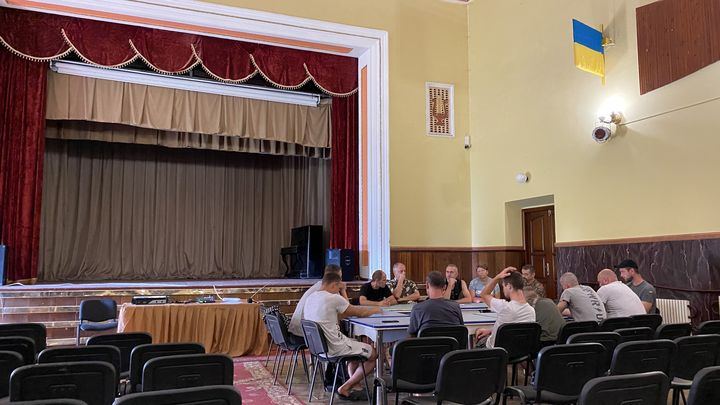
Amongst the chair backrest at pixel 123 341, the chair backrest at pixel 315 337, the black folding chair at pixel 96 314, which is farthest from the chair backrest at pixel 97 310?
the chair backrest at pixel 315 337

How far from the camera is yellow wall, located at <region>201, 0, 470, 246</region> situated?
9.44 meters

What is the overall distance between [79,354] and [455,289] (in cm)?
480

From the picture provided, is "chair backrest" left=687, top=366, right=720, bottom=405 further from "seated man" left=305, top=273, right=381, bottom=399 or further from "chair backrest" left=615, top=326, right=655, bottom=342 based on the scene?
"seated man" left=305, top=273, right=381, bottom=399

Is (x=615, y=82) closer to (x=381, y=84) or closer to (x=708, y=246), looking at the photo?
(x=708, y=246)

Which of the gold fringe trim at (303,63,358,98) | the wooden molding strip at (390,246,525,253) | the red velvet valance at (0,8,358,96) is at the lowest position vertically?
the wooden molding strip at (390,246,525,253)

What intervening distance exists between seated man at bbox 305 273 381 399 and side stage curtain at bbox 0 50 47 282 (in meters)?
6.06

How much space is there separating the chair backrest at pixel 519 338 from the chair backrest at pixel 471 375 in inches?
36.9

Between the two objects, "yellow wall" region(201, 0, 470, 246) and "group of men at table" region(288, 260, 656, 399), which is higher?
"yellow wall" region(201, 0, 470, 246)

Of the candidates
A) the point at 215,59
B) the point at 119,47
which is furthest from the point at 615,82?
the point at 119,47

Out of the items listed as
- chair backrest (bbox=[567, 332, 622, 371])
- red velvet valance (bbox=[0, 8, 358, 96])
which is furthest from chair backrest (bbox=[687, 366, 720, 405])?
red velvet valance (bbox=[0, 8, 358, 96])

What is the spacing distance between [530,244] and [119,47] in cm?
720

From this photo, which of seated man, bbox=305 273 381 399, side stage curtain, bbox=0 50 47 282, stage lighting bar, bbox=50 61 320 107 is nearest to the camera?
seated man, bbox=305 273 381 399

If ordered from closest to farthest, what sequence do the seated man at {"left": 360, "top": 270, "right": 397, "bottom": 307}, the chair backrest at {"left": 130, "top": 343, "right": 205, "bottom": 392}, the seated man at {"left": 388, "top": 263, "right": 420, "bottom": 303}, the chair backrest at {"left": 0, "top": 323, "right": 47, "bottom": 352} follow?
the chair backrest at {"left": 130, "top": 343, "right": 205, "bottom": 392} → the chair backrest at {"left": 0, "top": 323, "right": 47, "bottom": 352} → the seated man at {"left": 360, "top": 270, "right": 397, "bottom": 307} → the seated man at {"left": 388, "top": 263, "right": 420, "bottom": 303}

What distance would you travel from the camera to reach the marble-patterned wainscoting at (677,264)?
5711 mm
